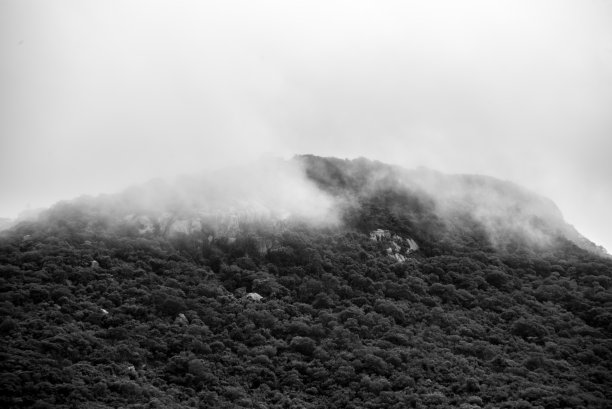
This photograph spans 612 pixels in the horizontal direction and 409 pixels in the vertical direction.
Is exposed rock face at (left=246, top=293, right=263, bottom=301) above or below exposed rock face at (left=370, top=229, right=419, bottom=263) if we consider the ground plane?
below

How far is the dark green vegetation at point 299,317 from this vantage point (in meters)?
61.7

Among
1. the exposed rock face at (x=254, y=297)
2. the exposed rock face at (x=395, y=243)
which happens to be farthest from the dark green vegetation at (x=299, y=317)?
the exposed rock face at (x=395, y=243)

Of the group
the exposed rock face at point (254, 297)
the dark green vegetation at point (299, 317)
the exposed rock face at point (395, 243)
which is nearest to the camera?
the dark green vegetation at point (299, 317)

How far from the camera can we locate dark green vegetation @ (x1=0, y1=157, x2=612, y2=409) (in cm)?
6169

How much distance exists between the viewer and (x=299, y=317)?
77938 mm

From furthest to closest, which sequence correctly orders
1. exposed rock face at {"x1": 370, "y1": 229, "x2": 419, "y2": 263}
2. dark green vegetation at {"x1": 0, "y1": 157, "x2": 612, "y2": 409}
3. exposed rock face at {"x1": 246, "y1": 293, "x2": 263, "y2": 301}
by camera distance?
1. exposed rock face at {"x1": 370, "y1": 229, "x2": 419, "y2": 263}
2. exposed rock face at {"x1": 246, "y1": 293, "x2": 263, "y2": 301}
3. dark green vegetation at {"x1": 0, "y1": 157, "x2": 612, "y2": 409}

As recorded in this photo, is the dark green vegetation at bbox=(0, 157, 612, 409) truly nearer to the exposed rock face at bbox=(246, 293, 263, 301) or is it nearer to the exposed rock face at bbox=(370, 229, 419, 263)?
the exposed rock face at bbox=(246, 293, 263, 301)

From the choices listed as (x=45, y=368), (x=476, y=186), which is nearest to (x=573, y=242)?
(x=476, y=186)

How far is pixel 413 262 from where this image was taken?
9519cm

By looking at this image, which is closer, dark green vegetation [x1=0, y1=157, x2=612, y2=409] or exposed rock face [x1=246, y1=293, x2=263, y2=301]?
dark green vegetation [x1=0, y1=157, x2=612, y2=409]

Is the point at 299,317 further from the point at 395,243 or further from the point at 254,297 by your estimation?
the point at 395,243

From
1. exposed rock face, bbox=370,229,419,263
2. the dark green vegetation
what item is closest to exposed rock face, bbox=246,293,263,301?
the dark green vegetation

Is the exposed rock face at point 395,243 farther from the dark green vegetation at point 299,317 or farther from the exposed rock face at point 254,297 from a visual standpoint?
the exposed rock face at point 254,297

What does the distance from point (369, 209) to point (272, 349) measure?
41543mm
